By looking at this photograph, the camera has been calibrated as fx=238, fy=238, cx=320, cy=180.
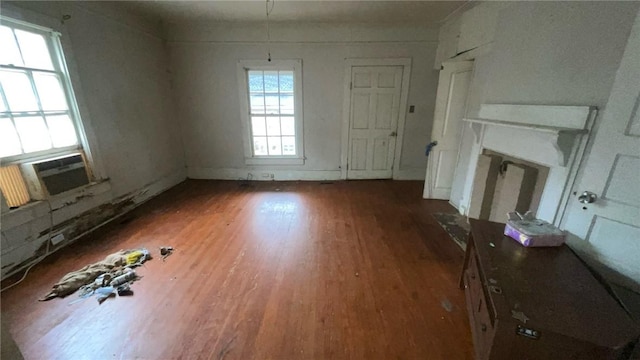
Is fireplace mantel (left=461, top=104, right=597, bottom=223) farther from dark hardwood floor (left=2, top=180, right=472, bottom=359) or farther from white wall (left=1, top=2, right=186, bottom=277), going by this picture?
white wall (left=1, top=2, right=186, bottom=277)

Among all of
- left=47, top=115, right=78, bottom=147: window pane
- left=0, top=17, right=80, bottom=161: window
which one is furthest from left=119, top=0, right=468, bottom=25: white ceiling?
left=47, top=115, right=78, bottom=147: window pane

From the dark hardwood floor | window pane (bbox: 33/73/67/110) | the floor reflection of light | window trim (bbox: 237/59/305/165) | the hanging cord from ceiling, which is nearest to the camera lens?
the dark hardwood floor

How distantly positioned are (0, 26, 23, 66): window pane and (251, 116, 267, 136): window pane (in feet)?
8.89

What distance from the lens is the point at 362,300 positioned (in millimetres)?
1845

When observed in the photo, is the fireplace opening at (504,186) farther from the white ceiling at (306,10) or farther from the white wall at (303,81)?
the white ceiling at (306,10)

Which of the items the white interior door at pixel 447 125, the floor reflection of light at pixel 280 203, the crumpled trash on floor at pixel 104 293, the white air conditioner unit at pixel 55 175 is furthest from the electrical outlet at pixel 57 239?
the white interior door at pixel 447 125

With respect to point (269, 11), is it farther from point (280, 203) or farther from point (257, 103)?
point (280, 203)

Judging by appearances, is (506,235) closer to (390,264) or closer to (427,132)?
(390,264)

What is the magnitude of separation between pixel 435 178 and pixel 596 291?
8.80ft

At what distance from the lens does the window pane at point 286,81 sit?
13.7ft

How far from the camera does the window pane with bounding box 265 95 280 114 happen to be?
4.29 meters

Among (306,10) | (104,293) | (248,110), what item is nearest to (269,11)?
(306,10)

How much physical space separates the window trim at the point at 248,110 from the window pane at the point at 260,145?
0.07 m

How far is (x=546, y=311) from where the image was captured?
1.00 metres
